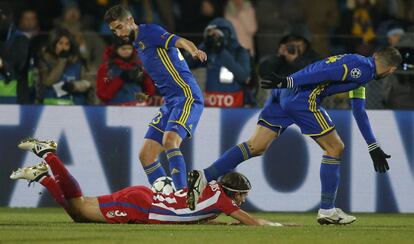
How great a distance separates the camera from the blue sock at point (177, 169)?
13.1m

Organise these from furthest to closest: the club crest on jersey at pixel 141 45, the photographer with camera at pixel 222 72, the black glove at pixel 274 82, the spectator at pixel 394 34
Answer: the spectator at pixel 394 34
the photographer with camera at pixel 222 72
the club crest on jersey at pixel 141 45
the black glove at pixel 274 82

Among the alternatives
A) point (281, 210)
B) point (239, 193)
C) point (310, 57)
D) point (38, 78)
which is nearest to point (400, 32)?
point (310, 57)

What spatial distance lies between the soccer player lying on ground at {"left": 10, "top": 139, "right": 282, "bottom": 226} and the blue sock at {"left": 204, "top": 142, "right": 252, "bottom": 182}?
3.90 ft

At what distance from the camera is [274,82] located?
12.9 meters

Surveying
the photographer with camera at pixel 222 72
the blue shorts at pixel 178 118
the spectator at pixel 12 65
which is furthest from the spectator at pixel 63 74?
the blue shorts at pixel 178 118

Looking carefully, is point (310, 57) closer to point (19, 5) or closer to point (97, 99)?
point (97, 99)

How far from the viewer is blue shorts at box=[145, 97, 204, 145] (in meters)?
13.4

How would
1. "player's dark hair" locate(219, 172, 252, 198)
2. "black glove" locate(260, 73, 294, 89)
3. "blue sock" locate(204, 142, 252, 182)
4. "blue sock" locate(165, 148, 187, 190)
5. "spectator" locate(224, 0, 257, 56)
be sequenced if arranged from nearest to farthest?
"player's dark hair" locate(219, 172, 252, 198), "black glove" locate(260, 73, 294, 89), "blue sock" locate(165, 148, 187, 190), "blue sock" locate(204, 142, 252, 182), "spectator" locate(224, 0, 257, 56)

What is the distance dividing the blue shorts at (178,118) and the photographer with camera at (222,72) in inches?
123

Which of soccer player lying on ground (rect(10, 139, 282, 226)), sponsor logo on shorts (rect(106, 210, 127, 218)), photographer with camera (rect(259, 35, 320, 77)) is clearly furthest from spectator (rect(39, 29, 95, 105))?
sponsor logo on shorts (rect(106, 210, 127, 218))

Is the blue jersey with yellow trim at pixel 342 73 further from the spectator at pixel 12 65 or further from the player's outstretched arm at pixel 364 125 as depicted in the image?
the spectator at pixel 12 65

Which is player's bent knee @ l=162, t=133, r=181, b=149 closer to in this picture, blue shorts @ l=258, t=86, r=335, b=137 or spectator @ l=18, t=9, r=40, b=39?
blue shorts @ l=258, t=86, r=335, b=137

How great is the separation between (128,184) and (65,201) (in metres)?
3.29

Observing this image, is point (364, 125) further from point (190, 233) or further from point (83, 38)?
point (83, 38)
